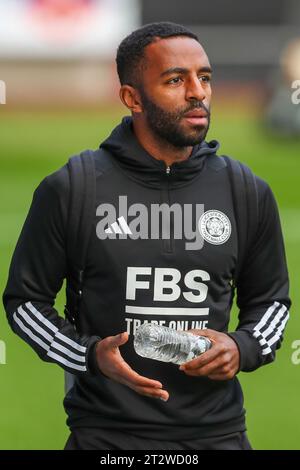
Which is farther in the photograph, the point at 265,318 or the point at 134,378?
the point at 265,318

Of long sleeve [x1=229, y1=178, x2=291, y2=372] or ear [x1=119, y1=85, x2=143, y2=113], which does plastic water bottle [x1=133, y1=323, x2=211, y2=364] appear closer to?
long sleeve [x1=229, y1=178, x2=291, y2=372]

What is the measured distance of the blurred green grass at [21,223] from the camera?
23.3ft

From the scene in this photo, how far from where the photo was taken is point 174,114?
400 centimetres

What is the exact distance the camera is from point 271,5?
116 ft

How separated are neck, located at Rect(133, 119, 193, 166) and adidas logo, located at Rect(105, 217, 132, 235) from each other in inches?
10.2

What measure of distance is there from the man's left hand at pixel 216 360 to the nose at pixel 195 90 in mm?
762

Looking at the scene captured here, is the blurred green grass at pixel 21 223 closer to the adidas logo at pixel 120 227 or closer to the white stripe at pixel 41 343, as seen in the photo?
the white stripe at pixel 41 343

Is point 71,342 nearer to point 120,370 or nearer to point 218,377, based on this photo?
point 120,370

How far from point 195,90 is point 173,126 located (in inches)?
5.9

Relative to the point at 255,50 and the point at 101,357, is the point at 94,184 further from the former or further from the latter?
the point at 255,50

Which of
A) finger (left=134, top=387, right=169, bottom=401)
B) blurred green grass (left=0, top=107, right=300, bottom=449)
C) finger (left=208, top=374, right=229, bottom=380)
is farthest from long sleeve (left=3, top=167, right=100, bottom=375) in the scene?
blurred green grass (left=0, top=107, right=300, bottom=449)

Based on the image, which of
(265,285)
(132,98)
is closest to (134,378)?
(265,285)

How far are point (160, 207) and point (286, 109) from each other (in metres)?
22.8

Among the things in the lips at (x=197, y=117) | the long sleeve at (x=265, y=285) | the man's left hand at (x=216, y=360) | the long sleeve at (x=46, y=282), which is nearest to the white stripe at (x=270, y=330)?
the long sleeve at (x=265, y=285)
